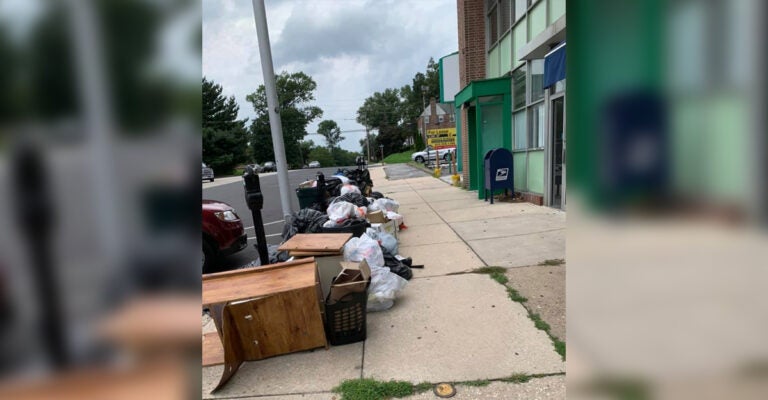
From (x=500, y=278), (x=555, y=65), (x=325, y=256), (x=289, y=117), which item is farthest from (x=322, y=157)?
(x=325, y=256)

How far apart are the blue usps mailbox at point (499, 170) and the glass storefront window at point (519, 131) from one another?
417 millimetres

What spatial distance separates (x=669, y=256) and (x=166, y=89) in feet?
2.73

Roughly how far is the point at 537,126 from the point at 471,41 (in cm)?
406

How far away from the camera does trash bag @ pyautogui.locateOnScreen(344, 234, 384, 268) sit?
152 inches

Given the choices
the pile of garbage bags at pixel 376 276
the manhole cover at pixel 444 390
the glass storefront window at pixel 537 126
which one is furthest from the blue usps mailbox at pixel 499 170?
the manhole cover at pixel 444 390

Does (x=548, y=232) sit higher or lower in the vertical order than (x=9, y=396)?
lower

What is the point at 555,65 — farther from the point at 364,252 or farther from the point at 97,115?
the point at 97,115

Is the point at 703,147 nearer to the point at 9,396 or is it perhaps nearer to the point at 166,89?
the point at 166,89

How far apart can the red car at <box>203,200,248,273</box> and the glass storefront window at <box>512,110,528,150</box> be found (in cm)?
637

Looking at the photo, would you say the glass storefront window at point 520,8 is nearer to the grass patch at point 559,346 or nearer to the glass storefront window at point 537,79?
the glass storefront window at point 537,79

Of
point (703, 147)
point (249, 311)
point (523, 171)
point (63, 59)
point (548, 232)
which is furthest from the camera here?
point (523, 171)

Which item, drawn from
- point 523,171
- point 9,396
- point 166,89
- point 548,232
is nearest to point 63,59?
point 166,89

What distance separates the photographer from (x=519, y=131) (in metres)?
9.35

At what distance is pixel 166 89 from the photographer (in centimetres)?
59
